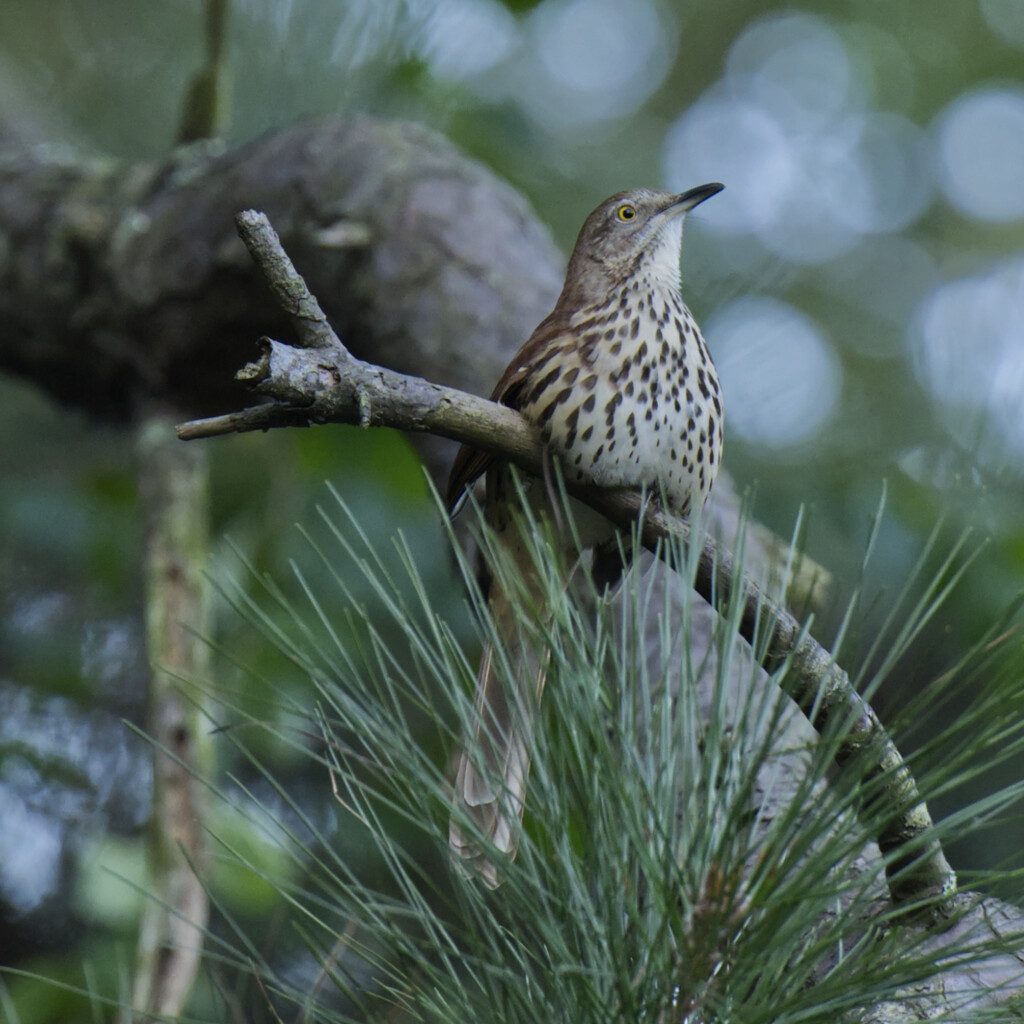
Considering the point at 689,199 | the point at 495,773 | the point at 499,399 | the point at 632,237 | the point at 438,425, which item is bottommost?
the point at 495,773

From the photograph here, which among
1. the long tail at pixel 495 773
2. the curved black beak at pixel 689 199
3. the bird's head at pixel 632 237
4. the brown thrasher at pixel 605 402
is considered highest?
the curved black beak at pixel 689 199

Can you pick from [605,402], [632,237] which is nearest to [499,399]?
[605,402]

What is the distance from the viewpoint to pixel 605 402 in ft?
6.71

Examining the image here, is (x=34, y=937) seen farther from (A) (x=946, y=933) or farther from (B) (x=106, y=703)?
(A) (x=946, y=933)

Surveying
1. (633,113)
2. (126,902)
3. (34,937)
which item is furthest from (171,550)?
(633,113)

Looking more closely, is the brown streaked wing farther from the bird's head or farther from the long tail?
the long tail

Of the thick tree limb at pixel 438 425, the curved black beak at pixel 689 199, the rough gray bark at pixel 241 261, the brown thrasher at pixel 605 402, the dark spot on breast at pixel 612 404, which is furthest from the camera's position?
the curved black beak at pixel 689 199

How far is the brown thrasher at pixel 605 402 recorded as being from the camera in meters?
1.92

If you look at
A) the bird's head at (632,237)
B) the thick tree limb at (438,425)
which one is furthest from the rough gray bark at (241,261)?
the thick tree limb at (438,425)

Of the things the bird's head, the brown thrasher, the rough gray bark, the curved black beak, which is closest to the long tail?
the brown thrasher

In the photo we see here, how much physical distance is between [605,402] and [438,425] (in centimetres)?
72

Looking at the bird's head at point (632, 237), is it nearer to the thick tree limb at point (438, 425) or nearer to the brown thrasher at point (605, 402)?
the brown thrasher at point (605, 402)

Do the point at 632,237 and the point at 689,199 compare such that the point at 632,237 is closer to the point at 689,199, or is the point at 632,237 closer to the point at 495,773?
the point at 689,199

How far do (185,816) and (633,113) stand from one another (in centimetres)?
440
